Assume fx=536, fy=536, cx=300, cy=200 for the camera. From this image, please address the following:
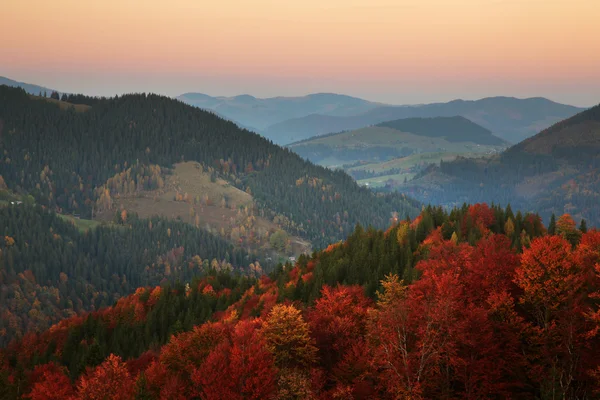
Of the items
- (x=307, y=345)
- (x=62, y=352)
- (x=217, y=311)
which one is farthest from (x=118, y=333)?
(x=307, y=345)

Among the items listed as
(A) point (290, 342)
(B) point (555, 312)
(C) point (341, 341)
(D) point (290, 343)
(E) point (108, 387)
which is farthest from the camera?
(E) point (108, 387)

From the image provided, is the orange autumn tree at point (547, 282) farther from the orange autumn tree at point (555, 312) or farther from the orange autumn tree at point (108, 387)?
the orange autumn tree at point (108, 387)

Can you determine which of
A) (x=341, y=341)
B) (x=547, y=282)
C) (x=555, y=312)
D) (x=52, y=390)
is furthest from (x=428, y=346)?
(x=52, y=390)

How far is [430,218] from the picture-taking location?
176 m

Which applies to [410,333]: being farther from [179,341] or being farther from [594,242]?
[594,242]

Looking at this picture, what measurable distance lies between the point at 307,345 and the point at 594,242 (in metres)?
73.5

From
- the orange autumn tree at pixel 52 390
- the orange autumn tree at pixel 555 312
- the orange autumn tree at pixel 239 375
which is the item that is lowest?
the orange autumn tree at pixel 52 390

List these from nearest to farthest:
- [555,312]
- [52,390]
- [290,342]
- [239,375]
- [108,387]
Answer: [239,375] → [555,312] → [290,342] → [108,387] → [52,390]

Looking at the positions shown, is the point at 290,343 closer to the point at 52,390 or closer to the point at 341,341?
the point at 341,341

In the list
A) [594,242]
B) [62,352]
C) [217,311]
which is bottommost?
[62,352]

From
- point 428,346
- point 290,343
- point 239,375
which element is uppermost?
point 428,346

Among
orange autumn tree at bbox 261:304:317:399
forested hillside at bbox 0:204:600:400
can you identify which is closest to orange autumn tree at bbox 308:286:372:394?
forested hillside at bbox 0:204:600:400

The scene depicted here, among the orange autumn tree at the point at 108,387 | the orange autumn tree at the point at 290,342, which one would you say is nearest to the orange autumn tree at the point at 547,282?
the orange autumn tree at the point at 290,342

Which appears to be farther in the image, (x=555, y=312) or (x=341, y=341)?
(x=341, y=341)
